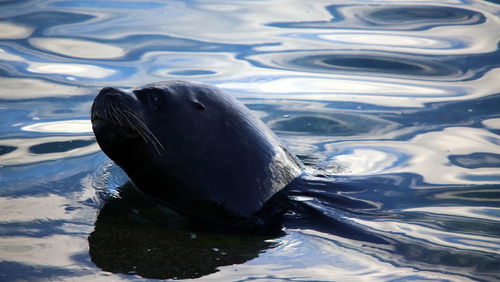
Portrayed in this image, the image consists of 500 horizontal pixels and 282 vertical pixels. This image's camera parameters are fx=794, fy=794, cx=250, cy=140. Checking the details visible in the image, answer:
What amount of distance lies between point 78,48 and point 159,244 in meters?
5.62

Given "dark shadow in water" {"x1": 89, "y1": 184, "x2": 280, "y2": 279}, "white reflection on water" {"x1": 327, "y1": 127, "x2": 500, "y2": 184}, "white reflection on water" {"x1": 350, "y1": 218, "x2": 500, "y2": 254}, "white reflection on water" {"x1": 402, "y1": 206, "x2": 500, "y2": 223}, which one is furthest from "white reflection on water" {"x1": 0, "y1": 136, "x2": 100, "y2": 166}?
"white reflection on water" {"x1": 402, "y1": 206, "x2": 500, "y2": 223}

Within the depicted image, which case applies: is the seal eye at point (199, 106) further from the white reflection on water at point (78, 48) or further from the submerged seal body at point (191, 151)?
the white reflection on water at point (78, 48)

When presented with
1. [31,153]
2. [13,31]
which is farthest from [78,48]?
[31,153]

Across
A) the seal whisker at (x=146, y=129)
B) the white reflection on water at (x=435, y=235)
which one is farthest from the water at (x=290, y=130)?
the seal whisker at (x=146, y=129)

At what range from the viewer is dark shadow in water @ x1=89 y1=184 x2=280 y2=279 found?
13.5 feet

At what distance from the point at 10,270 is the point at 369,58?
6136 mm

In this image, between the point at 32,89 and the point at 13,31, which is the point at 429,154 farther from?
the point at 13,31

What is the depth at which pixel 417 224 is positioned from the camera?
498cm

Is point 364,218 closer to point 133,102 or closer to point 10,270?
point 133,102

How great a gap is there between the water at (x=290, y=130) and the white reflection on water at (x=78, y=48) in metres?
0.02

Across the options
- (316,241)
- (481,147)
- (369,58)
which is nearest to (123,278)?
(316,241)

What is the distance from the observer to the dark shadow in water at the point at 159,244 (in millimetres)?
4125

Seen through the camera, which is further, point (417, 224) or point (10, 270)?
point (417, 224)

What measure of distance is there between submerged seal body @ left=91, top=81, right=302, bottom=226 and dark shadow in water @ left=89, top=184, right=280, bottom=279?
198 mm
